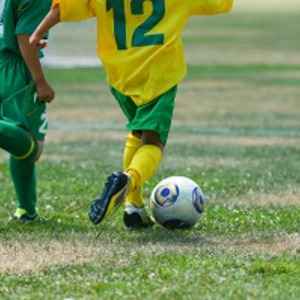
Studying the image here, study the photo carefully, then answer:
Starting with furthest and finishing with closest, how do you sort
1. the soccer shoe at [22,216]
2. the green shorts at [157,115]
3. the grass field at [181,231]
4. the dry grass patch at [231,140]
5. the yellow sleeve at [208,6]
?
the dry grass patch at [231,140], the soccer shoe at [22,216], the yellow sleeve at [208,6], the green shorts at [157,115], the grass field at [181,231]

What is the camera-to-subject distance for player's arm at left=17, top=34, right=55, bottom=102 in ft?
27.0

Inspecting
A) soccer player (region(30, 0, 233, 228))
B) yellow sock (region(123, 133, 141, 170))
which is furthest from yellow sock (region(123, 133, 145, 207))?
soccer player (region(30, 0, 233, 228))

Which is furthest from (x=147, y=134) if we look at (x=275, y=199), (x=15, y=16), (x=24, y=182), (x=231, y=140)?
(x=231, y=140)

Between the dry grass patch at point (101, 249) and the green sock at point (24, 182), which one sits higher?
the dry grass patch at point (101, 249)

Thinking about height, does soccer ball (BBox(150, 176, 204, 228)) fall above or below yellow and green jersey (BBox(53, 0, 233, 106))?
below

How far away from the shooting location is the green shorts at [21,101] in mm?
8344

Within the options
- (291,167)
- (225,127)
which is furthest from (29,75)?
(225,127)

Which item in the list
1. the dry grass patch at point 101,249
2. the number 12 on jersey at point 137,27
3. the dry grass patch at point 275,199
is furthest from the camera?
the dry grass patch at point 275,199

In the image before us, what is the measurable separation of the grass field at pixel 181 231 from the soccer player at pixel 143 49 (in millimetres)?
698

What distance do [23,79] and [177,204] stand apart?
1340 millimetres

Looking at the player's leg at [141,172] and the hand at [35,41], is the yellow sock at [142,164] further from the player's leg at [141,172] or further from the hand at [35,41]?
the hand at [35,41]

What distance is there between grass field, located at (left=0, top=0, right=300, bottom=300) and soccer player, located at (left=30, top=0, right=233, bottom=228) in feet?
2.29

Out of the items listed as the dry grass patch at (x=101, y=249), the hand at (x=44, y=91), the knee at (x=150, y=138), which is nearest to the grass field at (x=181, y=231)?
the dry grass patch at (x=101, y=249)

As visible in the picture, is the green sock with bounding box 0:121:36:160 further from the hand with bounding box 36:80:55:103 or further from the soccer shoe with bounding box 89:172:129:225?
the soccer shoe with bounding box 89:172:129:225
